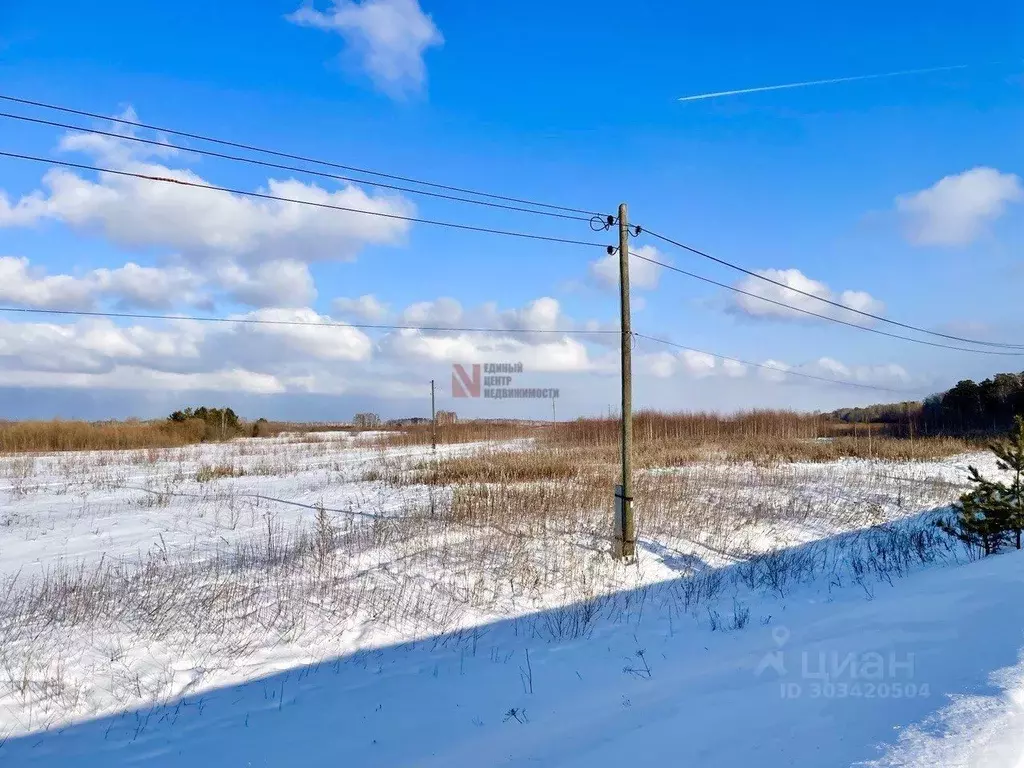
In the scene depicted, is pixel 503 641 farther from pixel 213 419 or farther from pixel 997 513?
pixel 213 419

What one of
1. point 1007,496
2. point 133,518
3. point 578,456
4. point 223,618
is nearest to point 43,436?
point 133,518

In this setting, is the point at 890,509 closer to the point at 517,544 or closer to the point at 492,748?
the point at 517,544

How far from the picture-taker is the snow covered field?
3.27 meters

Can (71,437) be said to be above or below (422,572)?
above

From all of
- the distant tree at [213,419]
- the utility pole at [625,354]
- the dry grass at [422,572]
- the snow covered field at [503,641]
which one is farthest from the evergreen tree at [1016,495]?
the distant tree at [213,419]

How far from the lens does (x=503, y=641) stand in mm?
6141

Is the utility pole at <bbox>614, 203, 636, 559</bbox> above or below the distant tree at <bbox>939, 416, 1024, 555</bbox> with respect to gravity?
above

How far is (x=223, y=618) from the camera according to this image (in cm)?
623

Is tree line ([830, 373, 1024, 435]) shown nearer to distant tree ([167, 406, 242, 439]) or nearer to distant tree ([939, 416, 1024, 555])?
distant tree ([939, 416, 1024, 555])

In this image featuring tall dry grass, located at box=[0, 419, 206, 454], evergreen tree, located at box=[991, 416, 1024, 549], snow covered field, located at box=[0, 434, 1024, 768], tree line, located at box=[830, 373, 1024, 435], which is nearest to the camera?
snow covered field, located at box=[0, 434, 1024, 768]

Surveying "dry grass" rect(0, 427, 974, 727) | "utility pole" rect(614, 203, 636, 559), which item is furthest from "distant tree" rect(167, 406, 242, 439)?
"utility pole" rect(614, 203, 636, 559)

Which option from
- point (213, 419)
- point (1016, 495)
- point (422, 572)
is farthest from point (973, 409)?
point (213, 419)

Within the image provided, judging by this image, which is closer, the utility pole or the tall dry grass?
the utility pole

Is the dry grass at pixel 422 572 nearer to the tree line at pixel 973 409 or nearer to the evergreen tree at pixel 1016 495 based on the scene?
the evergreen tree at pixel 1016 495
